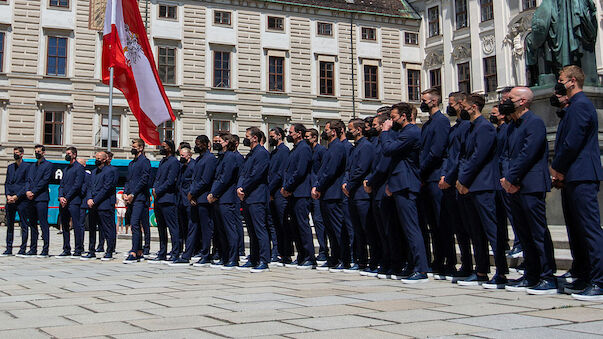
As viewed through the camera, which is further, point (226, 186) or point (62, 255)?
point (62, 255)

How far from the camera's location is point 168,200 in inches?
424

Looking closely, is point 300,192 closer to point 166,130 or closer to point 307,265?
point 307,265

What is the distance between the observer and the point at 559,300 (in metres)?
5.62

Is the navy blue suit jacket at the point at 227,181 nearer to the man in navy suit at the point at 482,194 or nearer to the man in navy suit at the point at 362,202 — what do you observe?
the man in navy suit at the point at 362,202

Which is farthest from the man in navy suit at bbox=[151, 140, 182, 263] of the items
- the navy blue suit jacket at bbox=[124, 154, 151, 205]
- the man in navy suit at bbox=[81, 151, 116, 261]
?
the man in navy suit at bbox=[81, 151, 116, 261]

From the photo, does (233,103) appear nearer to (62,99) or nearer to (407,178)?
(62,99)

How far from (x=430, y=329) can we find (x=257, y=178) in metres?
5.24

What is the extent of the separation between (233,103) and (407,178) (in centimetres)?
3055

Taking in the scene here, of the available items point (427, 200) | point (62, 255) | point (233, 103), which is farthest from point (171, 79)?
point (427, 200)

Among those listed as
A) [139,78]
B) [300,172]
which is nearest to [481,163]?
[300,172]

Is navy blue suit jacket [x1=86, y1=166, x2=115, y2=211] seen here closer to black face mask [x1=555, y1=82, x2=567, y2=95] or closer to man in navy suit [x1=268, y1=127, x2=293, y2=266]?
man in navy suit [x1=268, y1=127, x2=293, y2=266]

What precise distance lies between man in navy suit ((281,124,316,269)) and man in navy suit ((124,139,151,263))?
2.82 meters

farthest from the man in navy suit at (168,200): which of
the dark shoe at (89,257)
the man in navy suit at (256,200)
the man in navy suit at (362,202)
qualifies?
the man in navy suit at (362,202)

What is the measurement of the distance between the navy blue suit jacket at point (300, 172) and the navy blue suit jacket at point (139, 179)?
2.88 m
